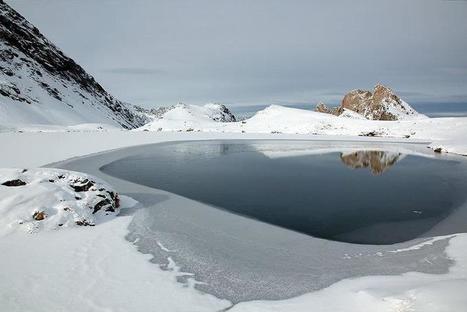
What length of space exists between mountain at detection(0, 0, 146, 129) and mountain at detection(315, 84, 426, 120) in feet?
362

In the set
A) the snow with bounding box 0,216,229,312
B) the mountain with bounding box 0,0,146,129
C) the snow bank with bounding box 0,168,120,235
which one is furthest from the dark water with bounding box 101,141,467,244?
the mountain with bounding box 0,0,146,129

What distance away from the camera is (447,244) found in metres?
8.80

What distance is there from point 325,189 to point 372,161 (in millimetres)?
12651

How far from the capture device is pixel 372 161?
27.1 metres

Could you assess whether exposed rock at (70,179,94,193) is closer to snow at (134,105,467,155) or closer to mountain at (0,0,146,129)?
snow at (134,105,467,155)

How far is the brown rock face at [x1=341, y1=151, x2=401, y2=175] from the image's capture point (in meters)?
23.5

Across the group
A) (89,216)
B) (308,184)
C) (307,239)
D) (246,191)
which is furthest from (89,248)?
(308,184)

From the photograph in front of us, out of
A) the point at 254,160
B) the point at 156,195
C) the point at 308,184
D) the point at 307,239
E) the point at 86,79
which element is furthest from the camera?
the point at 86,79

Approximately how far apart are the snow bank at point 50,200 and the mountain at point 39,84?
96.5m

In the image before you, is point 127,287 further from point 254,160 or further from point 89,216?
point 254,160

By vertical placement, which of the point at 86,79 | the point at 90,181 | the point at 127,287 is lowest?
the point at 127,287

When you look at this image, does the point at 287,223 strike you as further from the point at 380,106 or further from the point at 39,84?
the point at 39,84

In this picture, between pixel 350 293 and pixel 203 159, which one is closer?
pixel 350 293

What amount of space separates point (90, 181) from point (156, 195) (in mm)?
3433
